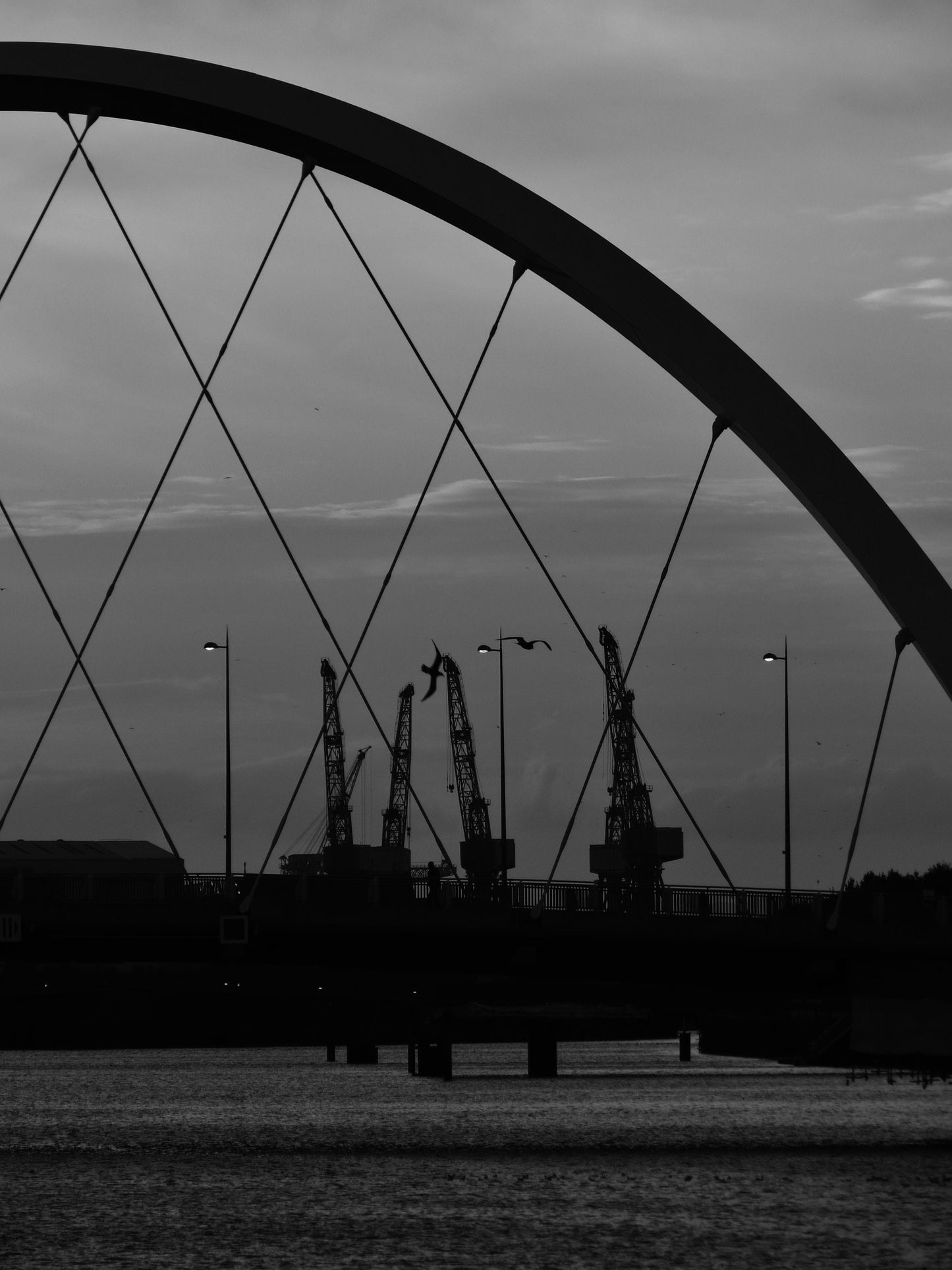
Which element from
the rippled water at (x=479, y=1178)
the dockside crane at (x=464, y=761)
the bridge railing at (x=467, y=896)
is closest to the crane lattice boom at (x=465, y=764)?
the dockside crane at (x=464, y=761)

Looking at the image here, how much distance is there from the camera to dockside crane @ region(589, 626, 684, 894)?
111 metres

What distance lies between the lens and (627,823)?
14725 cm

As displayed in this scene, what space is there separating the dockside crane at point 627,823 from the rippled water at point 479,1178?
1466 cm

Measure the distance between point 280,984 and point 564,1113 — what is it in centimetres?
7345

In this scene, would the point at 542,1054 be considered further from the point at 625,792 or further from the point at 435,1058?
the point at 625,792

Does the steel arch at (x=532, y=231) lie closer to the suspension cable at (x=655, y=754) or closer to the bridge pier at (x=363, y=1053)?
the suspension cable at (x=655, y=754)

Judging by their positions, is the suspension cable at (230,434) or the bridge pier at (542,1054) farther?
the bridge pier at (542,1054)

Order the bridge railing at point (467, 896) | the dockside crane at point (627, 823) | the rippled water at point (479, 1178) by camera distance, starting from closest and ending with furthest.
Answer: the rippled water at point (479, 1178) < the bridge railing at point (467, 896) < the dockside crane at point (627, 823)

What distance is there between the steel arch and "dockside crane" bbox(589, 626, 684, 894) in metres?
51.3

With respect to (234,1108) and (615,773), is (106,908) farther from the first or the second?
(615,773)

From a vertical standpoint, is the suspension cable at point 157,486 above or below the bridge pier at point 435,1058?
above

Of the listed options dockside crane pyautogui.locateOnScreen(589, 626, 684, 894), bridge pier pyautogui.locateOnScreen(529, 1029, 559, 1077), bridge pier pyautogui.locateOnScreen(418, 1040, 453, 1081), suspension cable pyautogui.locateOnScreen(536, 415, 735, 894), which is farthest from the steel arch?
bridge pier pyautogui.locateOnScreen(529, 1029, 559, 1077)

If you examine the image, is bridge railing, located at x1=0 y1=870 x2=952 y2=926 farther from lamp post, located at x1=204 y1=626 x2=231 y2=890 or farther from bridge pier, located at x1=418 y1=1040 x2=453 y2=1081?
bridge pier, located at x1=418 y1=1040 x2=453 y2=1081

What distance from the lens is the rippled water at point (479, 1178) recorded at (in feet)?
117
